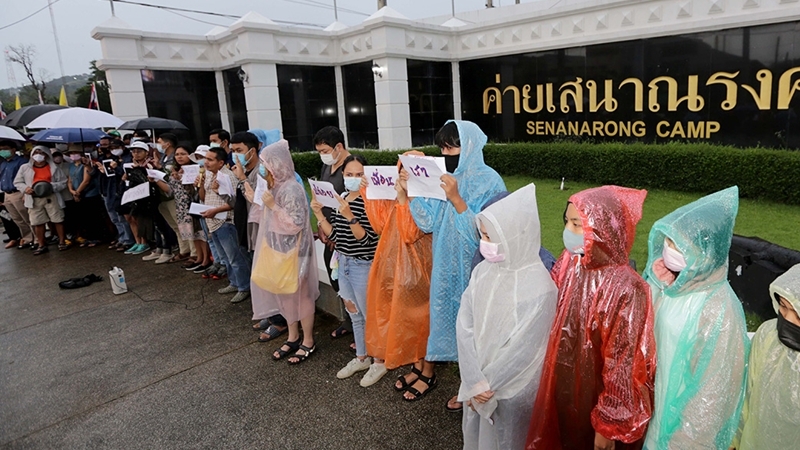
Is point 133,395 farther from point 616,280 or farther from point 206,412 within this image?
point 616,280

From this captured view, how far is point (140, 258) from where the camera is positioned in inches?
299

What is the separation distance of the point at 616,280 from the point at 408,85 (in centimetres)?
1154

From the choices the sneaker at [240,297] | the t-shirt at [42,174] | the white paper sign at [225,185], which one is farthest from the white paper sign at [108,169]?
the sneaker at [240,297]

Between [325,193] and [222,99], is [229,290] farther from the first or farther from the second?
[222,99]

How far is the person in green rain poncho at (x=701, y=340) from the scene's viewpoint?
1827 millimetres

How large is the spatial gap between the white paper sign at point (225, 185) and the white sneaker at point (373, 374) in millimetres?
2473

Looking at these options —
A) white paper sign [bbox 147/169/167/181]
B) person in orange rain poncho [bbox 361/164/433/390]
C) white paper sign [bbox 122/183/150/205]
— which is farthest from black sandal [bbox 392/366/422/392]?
white paper sign [bbox 122/183/150/205]

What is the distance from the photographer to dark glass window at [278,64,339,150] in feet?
42.0

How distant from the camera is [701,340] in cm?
185

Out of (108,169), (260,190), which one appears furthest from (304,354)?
(108,169)

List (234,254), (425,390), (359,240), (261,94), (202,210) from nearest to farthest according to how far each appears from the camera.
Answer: (425,390) < (359,240) < (202,210) < (234,254) < (261,94)

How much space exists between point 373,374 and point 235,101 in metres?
11.4

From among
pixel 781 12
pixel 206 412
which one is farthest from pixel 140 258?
pixel 781 12

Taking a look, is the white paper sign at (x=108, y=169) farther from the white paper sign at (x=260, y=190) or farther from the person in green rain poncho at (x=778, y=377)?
the person in green rain poncho at (x=778, y=377)
